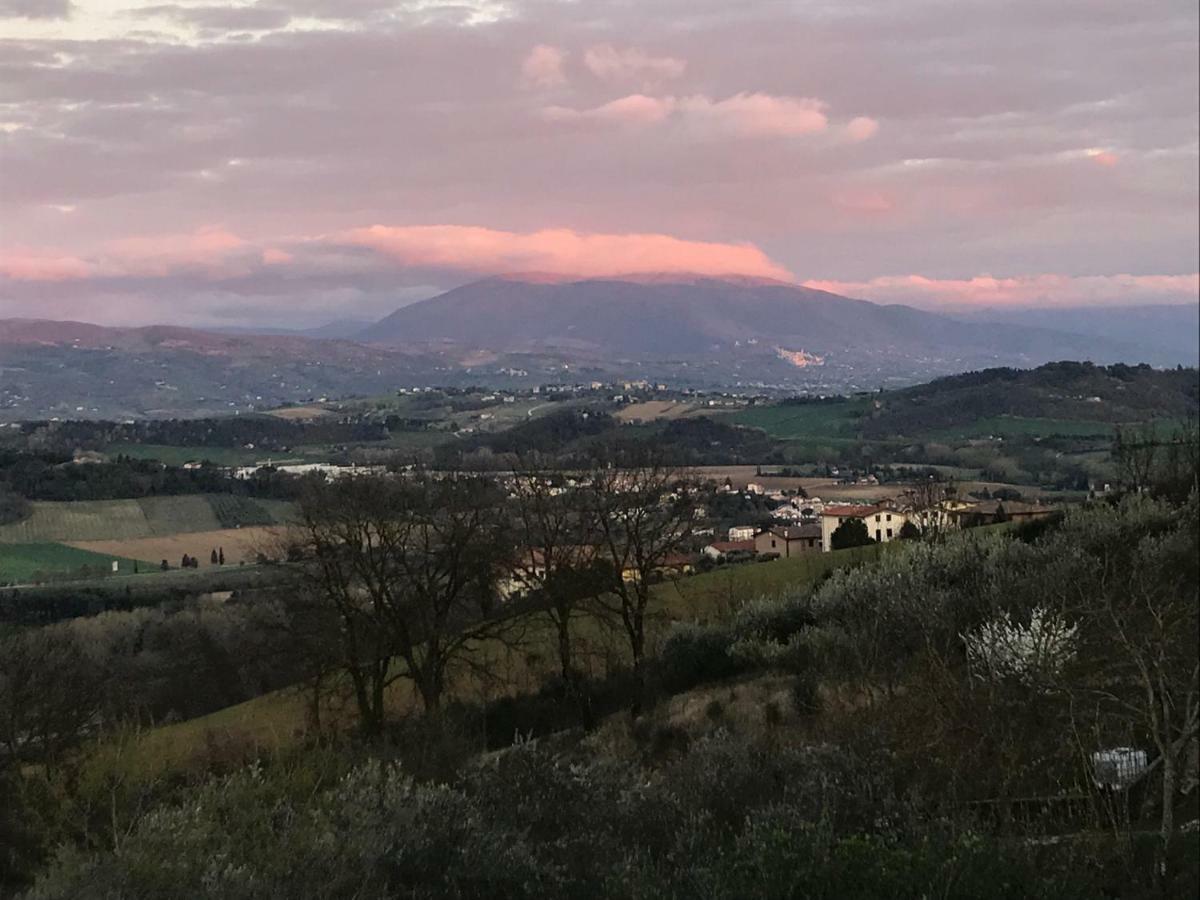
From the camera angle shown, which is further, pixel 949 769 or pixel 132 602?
pixel 132 602

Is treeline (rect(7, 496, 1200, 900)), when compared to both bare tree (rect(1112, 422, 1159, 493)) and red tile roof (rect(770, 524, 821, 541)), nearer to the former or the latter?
bare tree (rect(1112, 422, 1159, 493))

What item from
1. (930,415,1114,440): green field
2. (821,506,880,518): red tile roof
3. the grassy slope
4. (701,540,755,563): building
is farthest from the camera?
(930,415,1114,440): green field

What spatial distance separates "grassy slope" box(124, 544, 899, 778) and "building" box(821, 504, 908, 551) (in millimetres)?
5080

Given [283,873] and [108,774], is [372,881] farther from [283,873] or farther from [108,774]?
[108,774]

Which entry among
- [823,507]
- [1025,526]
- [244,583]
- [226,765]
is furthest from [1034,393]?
[226,765]

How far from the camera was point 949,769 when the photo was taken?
30.5ft

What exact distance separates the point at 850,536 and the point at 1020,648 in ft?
86.4

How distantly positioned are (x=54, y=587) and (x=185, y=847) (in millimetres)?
29905

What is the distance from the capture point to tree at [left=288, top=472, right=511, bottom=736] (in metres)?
23.5

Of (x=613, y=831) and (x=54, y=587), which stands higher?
(x=613, y=831)

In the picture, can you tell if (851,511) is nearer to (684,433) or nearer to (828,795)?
(828,795)

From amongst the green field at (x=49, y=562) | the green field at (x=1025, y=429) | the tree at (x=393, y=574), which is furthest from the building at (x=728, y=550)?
the green field at (x=1025, y=429)

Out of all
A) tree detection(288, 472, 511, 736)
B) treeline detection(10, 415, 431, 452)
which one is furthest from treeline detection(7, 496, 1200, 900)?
treeline detection(10, 415, 431, 452)

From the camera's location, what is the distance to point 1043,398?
89500 mm
